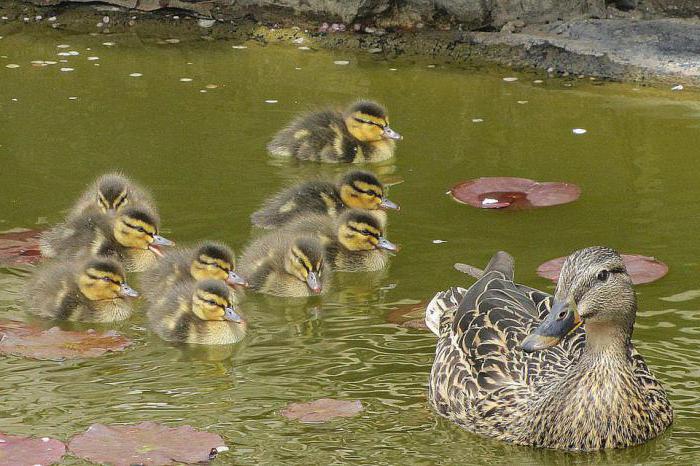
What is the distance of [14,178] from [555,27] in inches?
146

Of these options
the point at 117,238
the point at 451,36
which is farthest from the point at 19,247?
the point at 451,36

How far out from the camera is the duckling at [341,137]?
748cm

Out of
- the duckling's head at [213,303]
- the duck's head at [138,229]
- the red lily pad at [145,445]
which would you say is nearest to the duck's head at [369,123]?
the duck's head at [138,229]

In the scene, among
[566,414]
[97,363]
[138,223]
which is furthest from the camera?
[138,223]

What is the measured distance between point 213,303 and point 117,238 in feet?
3.36

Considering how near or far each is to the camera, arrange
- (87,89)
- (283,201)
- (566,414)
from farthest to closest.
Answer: (87,89) → (283,201) → (566,414)

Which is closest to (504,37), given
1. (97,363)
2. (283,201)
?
(283,201)

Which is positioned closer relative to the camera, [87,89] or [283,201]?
[283,201]

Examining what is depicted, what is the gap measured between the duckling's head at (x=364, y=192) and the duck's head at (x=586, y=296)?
7.61 ft

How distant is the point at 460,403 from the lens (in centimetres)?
463

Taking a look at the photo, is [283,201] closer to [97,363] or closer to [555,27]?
[97,363]

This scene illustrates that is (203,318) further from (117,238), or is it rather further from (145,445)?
(145,445)

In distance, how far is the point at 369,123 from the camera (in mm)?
7410

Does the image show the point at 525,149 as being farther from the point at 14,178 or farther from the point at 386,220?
the point at 14,178
